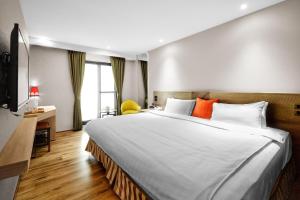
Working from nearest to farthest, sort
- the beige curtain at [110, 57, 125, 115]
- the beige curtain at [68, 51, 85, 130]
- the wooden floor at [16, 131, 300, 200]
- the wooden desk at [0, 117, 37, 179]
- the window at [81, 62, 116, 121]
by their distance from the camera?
the wooden desk at [0, 117, 37, 179]
the wooden floor at [16, 131, 300, 200]
the beige curtain at [68, 51, 85, 130]
the window at [81, 62, 116, 121]
the beige curtain at [110, 57, 125, 115]

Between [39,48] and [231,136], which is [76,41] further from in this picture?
[231,136]

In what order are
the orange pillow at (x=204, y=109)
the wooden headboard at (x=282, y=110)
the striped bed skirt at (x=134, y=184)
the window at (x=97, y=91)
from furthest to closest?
the window at (x=97, y=91), the orange pillow at (x=204, y=109), the wooden headboard at (x=282, y=110), the striped bed skirt at (x=134, y=184)

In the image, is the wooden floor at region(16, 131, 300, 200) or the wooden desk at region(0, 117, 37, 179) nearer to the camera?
the wooden desk at region(0, 117, 37, 179)

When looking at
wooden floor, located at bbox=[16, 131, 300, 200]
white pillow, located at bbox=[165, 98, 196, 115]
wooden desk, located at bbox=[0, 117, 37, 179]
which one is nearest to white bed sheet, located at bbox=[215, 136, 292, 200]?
wooden floor, located at bbox=[16, 131, 300, 200]

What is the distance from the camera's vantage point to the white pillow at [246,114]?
2010 millimetres

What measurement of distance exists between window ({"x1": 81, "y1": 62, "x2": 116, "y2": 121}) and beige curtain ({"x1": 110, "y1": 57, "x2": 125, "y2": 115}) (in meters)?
0.19

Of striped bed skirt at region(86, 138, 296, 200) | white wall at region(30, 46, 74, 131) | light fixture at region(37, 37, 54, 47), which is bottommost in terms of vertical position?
striped bed skirt at region(86, 138, 296, 200)

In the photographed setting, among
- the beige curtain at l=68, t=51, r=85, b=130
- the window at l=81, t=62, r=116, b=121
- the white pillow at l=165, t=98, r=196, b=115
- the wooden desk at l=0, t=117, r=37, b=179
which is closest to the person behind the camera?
the wooden desk at l=0, t=117, r=37, b=179

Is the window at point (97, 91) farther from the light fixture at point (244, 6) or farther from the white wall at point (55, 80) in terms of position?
the light fixture at point (244, 6)

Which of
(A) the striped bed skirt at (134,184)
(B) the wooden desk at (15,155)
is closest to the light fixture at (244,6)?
(A) the striped bed skirt at (134,184)

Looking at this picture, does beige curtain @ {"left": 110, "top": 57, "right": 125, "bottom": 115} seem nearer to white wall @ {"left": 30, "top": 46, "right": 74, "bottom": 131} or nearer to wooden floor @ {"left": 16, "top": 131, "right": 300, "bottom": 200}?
white wall @ {"left": 30, "top": 46, "right": 74, "bottom": 131}

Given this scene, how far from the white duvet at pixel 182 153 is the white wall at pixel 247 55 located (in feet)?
3.15

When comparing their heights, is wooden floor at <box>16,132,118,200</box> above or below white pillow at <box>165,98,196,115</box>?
below

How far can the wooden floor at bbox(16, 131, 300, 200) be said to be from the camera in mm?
1724
